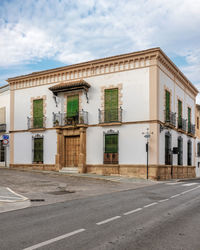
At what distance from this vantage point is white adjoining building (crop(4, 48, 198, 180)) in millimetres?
21531

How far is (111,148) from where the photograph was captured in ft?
74.3

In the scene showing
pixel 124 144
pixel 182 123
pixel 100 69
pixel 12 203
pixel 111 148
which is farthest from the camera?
pixel 182 123

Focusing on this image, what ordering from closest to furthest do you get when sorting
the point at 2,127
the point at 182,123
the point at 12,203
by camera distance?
the point at 12,203, the point at 182,123, the point at 2,127

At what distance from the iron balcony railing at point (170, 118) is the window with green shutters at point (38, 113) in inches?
436

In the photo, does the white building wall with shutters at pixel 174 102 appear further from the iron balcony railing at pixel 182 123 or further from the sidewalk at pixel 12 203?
the sidewalk at pixel 12 203

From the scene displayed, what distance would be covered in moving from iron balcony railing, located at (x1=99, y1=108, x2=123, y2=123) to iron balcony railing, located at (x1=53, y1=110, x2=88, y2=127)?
147cm

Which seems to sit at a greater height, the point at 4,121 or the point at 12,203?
the point at 4,121

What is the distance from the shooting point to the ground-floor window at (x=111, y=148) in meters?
22.4

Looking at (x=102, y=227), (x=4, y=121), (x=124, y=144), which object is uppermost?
(x=4, y=121)

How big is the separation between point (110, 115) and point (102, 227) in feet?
55.2

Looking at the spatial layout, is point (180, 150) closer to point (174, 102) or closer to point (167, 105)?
point (174, 102)

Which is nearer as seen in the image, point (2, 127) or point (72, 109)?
point (72, 109)

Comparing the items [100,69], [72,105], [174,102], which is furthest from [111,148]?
[174,102]

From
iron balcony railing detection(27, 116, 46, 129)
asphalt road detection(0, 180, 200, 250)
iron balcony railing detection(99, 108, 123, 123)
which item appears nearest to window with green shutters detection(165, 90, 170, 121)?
iron balcony railing detection(99, 108, 123, 123)
